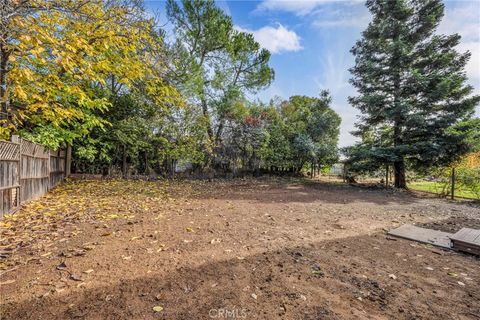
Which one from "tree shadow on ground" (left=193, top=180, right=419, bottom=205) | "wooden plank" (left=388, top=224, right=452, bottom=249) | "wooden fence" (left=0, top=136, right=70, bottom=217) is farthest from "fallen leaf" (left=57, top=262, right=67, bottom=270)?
"wooden plank" (left=388, top=224, right=452, bottom=249)

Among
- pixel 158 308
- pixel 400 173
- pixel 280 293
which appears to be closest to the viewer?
pixel 158 308

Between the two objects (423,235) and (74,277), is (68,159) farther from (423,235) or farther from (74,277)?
(423,235)

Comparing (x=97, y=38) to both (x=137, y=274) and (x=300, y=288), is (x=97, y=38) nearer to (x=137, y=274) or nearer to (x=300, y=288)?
(x=137, y=274)

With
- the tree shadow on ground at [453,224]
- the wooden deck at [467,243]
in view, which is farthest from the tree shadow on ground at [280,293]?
the tree shadow on ground at [453,224]

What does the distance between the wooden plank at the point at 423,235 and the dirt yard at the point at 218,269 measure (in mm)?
224

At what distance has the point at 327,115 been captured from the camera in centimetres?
1475

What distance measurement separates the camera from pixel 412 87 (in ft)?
33.8

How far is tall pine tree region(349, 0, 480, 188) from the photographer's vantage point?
9.62m

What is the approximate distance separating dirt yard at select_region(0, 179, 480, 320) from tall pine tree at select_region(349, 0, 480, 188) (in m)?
6.60

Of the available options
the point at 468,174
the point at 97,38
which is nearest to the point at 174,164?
the point at 97,38

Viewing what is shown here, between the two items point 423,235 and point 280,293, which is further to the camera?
point 423,235

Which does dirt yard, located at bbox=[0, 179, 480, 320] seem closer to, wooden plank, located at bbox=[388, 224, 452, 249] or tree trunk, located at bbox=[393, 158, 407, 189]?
wooden plank, located at bbox=[388, 224, 452, 249]

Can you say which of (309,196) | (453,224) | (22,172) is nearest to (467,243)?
(453,224)

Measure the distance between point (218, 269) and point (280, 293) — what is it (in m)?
0.76
